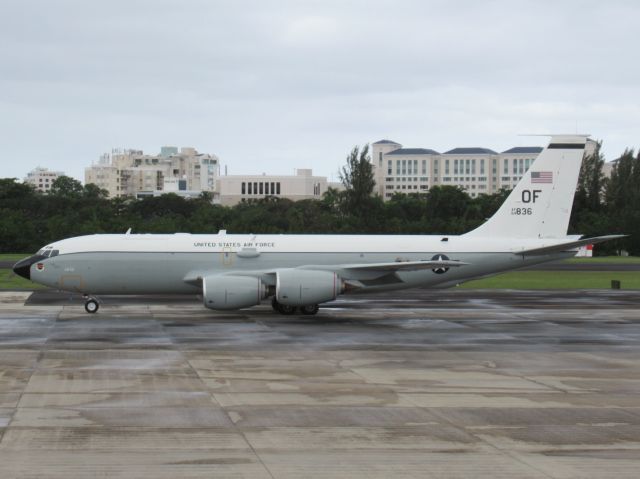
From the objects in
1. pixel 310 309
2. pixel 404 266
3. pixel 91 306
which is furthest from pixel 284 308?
pixel 91 306

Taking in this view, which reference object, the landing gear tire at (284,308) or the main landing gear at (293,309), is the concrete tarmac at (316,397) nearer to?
the main landing gear at (293,309)

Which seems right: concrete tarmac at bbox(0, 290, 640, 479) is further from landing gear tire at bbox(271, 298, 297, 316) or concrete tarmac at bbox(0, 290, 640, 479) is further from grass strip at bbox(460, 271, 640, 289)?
grass strip at bbox(460, 271, 640, 289)

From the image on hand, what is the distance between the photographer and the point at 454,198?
144 m

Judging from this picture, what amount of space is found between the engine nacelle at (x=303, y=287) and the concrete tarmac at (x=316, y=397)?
93cm

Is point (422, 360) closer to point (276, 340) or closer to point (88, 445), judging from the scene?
point (276, 340)

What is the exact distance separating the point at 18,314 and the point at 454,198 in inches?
4439

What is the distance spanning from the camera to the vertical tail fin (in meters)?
40.9

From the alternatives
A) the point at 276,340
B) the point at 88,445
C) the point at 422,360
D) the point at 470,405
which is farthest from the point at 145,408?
the point at 276,340

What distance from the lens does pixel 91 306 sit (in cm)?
3769

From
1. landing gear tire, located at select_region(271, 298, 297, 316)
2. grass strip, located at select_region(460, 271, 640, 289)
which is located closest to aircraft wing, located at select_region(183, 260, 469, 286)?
landing gear tire, located at select_region(271, 298, 297, 316)

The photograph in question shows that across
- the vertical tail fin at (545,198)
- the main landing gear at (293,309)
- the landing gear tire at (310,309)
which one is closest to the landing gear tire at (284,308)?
the main landing gear at (293,309)

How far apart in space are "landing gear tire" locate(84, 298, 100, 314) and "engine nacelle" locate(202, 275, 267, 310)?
5241 millimetres

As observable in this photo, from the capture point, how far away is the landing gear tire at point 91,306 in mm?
37562

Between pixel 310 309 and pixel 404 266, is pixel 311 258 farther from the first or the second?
pixel 404 266
